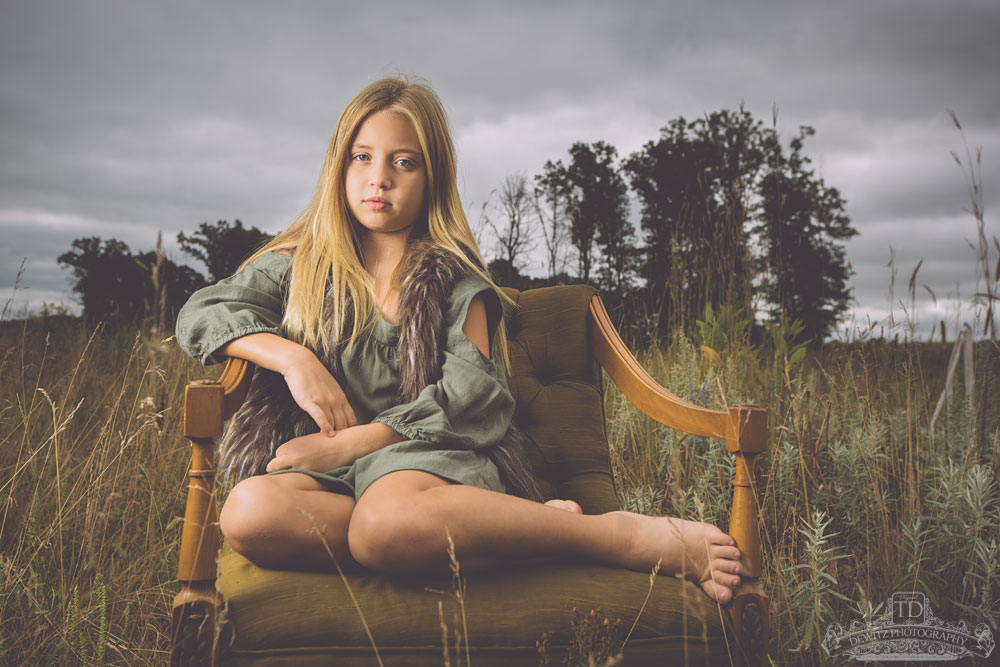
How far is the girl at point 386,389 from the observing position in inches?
49.1

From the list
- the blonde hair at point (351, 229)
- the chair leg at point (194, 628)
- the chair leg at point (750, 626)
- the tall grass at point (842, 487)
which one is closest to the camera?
the chair leg at point (194, 628)

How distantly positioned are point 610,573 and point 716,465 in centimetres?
114

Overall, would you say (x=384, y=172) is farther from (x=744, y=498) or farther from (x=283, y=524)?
(x=744, y=498)

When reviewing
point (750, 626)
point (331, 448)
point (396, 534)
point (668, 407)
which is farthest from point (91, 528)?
point (750, 626)

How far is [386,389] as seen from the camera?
5.39 feet

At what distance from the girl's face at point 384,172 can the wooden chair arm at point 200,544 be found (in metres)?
0.67

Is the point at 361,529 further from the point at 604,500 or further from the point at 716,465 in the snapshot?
the point at 716,465

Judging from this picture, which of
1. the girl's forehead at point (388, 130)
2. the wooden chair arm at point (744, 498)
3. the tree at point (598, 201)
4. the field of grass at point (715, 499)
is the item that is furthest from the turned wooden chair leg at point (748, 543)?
the tree at point (598, 201)

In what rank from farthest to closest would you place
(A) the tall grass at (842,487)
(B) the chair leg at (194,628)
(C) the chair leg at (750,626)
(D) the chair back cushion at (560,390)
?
(D) the chair back cushion at (560,390) < (A) the tall grass at (842,487) < (C) the chair leg at (750,626) < (B) the chair leg at (194,628)

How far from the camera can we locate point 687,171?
14.1 meters

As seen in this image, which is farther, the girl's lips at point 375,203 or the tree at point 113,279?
the tree at point 113,279

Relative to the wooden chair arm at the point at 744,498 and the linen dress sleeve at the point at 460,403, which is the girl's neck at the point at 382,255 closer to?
the linen dress sleeve at the point at 460,403

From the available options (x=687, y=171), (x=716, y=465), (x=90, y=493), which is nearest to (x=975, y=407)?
(x=716, y=465)

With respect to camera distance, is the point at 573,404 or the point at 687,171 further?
the point at 687,171
